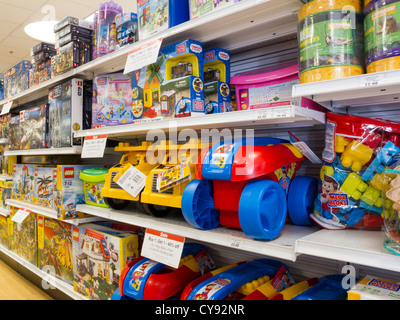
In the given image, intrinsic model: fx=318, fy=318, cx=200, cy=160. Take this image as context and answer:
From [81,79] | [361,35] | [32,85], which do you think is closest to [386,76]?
[361,35]

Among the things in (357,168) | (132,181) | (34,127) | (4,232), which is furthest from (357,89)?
(4,232)

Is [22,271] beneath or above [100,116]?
beneath

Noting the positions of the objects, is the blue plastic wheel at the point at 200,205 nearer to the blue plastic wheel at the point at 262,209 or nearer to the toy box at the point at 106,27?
the blue plastic wheel at the point at 262,209

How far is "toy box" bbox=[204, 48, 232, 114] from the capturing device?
1.45 metres

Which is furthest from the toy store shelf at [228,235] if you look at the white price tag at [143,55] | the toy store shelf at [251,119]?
the white price tag at [143,55]

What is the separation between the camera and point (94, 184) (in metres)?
1.95

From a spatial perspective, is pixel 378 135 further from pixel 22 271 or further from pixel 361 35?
pixel 22 271

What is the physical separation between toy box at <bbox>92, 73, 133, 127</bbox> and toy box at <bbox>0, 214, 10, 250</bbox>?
7.30 ft

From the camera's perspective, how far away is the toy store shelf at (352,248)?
2.63 ft

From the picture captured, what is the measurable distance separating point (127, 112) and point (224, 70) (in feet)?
2.14

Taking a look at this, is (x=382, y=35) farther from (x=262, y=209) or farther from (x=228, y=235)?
(x=228, y=235)

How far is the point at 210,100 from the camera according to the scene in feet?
4.81
